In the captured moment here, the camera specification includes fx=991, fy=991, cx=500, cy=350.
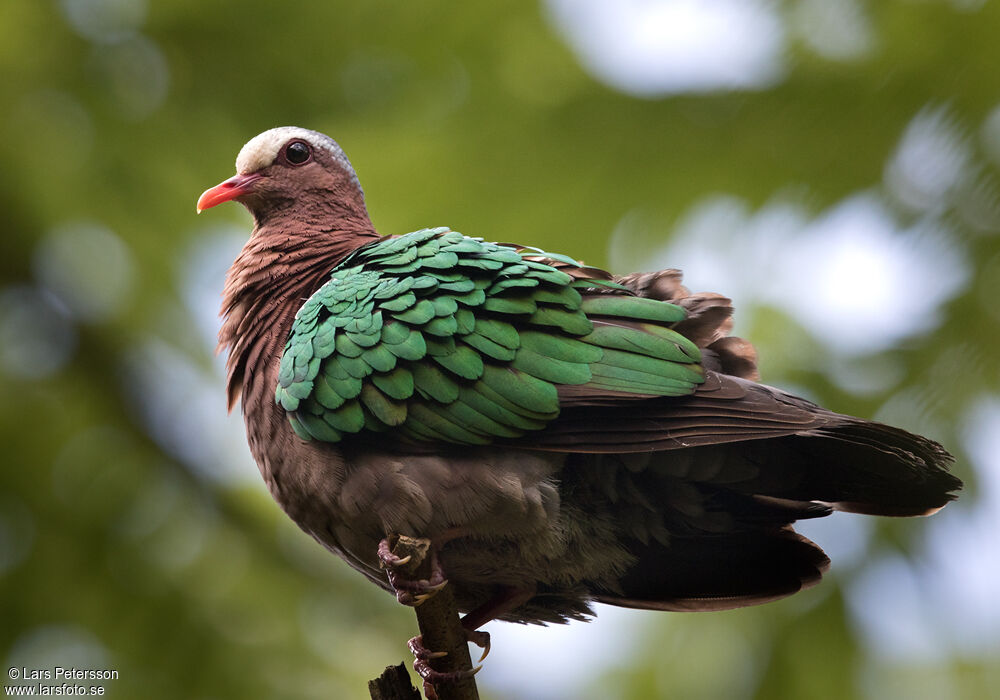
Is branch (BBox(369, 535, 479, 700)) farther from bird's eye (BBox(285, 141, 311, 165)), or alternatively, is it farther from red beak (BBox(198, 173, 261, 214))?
bird's eye (BBox(285, 141, 311, 165))

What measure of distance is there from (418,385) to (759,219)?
3.45m

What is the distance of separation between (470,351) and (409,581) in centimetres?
64

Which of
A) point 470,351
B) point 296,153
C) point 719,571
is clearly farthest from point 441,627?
point 296,153

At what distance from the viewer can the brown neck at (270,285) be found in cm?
317

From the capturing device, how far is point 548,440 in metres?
2.63

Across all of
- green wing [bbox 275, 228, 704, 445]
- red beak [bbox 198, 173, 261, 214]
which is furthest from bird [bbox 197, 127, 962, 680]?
red beak [bbox 198, 173, 261, 214]

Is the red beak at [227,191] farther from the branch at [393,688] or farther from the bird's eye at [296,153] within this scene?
the branch at [393,688]

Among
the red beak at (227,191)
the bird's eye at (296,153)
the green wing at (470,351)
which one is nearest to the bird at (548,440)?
the green wing at (470,351)

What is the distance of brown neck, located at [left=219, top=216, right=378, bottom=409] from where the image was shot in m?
3.17

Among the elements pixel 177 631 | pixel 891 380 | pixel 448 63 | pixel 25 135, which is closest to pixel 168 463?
pixel 177 631

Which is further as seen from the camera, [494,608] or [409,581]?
[494,608]

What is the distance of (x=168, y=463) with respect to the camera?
7160 mm

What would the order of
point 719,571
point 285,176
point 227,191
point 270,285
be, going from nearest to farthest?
point 719,571
point 270,285
point 227,191
point 285,176

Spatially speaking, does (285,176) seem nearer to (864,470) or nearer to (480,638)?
(480,638)
